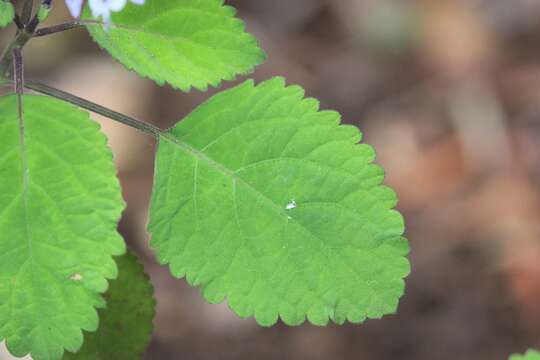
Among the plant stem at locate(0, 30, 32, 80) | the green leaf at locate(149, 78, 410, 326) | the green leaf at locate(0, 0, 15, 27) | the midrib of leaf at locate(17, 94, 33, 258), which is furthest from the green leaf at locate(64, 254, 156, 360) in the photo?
the green leaf at locate(0, 0, 15, 27)

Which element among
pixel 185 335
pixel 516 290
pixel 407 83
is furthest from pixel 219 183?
pixel 407 83

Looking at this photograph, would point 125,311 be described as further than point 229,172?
Yes

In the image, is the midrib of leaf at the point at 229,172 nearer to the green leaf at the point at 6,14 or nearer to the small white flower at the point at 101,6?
the small white flower at the point at 101,6

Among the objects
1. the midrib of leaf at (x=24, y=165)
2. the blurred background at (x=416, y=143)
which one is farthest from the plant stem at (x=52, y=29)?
the blurred background at (x=416, y=143)

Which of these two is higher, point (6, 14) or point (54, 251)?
point (6, 14)

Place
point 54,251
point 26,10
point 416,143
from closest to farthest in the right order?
point 54,251, point 26,10, point 416,143

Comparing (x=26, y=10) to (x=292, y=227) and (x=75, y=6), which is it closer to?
(x=75, y=6)

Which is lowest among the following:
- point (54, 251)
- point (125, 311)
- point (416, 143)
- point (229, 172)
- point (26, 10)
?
point (416, 143)

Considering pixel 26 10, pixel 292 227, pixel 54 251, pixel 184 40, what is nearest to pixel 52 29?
pixel 26 10

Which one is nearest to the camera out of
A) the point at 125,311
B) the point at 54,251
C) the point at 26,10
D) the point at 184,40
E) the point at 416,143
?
the point at 54,251
